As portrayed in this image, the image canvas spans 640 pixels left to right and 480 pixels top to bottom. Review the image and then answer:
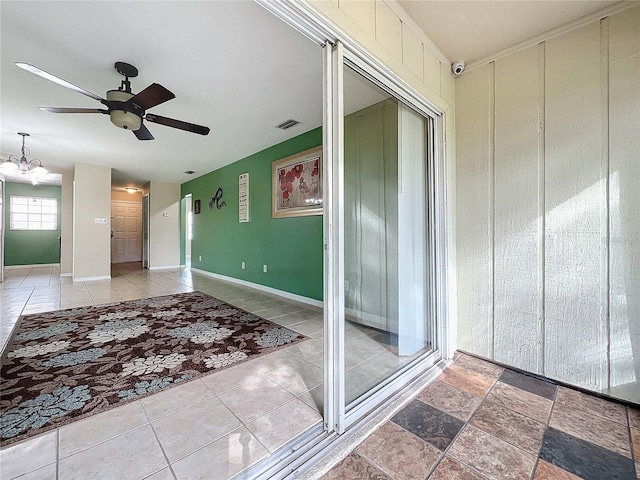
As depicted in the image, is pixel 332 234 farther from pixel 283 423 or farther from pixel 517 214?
pixel 517 214

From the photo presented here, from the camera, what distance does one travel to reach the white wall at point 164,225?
699 cm

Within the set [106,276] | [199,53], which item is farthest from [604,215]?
[106,276]

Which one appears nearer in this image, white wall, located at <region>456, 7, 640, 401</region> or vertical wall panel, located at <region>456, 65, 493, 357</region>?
white wall, located at <region>456, 7, 640, 401</region>

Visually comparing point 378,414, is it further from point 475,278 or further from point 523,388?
point 475,278

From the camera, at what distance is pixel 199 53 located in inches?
81.8

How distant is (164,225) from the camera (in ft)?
23.5

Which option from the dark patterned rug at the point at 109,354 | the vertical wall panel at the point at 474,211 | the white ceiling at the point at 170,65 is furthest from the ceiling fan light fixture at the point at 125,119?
the vertical wall panel at the point at 474,211

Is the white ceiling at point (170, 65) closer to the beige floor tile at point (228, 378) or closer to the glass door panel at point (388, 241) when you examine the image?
the glass door panel at point (388, 241)

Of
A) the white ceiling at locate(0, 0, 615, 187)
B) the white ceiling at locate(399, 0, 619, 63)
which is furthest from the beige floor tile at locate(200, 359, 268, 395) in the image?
the white ceiling at locate(399, 0, 619, 63)

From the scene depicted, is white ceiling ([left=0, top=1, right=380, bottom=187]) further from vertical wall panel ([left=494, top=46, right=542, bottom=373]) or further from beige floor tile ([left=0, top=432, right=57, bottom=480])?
beige floor tile ([left=0, top=432, right=57, bottom=480])

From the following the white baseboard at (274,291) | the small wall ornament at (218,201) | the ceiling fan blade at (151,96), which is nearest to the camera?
the ceiling fan blade at (151,96)

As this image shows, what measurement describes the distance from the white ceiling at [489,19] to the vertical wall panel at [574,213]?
0.15 metres

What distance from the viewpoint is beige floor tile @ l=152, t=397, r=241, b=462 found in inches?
48.6

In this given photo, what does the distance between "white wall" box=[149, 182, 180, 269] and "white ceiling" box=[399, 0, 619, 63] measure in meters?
7.27
